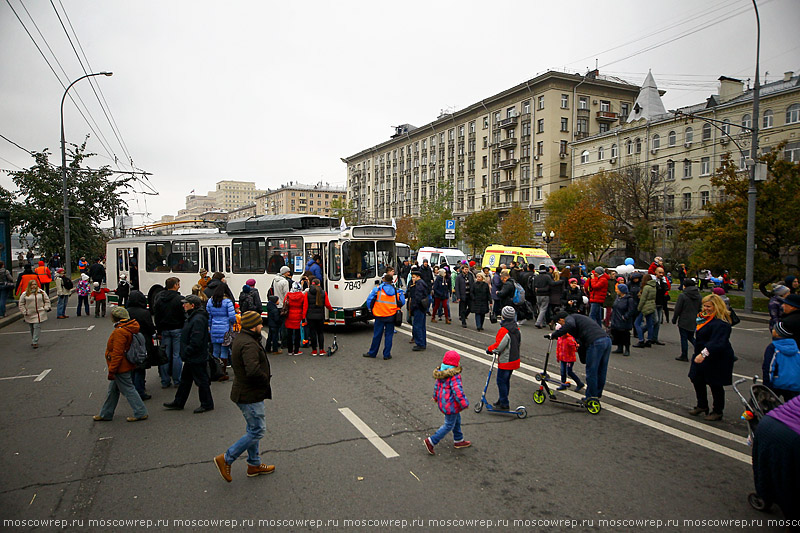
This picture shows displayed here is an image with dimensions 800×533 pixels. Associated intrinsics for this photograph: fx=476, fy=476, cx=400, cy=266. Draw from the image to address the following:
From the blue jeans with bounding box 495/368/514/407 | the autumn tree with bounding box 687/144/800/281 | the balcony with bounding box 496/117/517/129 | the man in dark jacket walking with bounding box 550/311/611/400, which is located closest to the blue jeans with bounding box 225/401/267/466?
the blue jeans with bounding box 495/368/514/407

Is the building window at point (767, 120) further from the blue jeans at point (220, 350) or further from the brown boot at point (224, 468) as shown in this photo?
the brown boot at point (224, 468)

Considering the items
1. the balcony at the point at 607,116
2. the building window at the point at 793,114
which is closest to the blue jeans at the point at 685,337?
the building window at the point at 793,114

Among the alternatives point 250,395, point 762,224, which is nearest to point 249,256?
point 250,395

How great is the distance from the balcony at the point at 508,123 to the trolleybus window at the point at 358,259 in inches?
2010

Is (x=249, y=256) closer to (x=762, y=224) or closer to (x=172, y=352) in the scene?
(x=172, y=352)

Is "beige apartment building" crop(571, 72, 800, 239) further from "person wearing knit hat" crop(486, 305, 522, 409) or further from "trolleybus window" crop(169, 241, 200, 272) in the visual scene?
"person wearing knit hat" crop(486, 305, 522, 409)

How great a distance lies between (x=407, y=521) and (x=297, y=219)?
1126cm

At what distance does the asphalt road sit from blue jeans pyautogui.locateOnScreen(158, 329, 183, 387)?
30cm

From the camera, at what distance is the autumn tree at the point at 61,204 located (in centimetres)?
2802

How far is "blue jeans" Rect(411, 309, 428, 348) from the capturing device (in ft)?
37.0

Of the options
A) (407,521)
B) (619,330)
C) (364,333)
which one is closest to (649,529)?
(407,521)

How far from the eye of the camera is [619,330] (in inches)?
422

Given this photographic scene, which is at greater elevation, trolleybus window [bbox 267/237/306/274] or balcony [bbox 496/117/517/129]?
balcony [bbox 496/117/517/129]

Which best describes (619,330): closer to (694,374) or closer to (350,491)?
(694,374)
